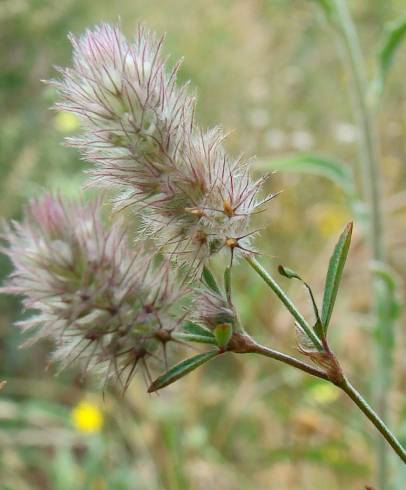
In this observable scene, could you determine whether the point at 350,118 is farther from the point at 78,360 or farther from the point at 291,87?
the point at 78,360

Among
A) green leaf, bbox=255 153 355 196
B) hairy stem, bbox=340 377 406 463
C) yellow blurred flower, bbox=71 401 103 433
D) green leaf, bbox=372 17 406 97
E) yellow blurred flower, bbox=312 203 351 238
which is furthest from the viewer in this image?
yellow blurred flower, bbox=312 203 351 238

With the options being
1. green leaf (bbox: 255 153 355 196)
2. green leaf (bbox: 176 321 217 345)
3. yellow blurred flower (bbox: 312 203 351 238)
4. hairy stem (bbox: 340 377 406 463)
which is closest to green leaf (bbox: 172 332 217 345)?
green leaf (bbox: 176 321 217 345)

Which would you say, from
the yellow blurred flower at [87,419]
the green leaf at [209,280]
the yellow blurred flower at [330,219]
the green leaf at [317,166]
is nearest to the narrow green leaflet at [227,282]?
the green leaf at [209,280]

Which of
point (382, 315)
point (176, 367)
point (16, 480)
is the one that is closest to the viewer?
point (176, 367)

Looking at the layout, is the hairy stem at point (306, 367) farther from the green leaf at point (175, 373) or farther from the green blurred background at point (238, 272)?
the green blurred background at point (238, 272)

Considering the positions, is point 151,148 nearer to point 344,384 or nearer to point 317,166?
point 344,384

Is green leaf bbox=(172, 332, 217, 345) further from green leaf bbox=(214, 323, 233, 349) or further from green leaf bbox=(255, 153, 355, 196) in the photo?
green leaf bbox=(255, 153, 355, 196)

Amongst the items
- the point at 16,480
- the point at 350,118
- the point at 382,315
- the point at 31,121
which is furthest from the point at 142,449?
the point at 350,118
